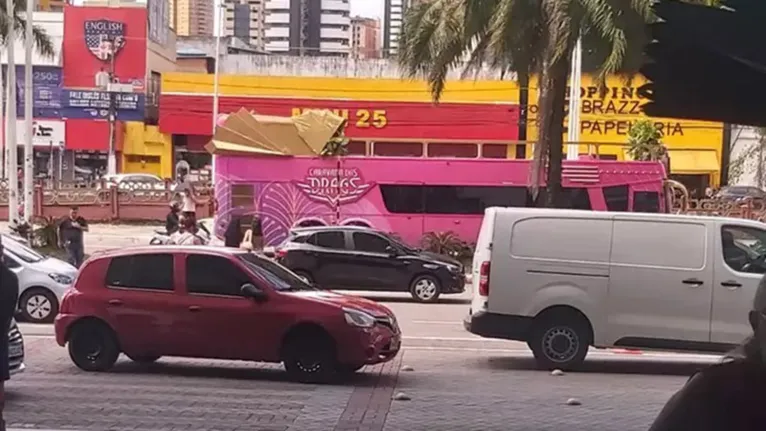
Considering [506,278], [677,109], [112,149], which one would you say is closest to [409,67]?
[506,278]

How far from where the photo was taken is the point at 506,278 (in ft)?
47.0

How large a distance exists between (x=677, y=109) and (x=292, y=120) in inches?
1091

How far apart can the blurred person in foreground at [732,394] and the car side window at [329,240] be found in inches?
817

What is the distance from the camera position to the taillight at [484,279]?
1438cm

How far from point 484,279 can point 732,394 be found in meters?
11.8

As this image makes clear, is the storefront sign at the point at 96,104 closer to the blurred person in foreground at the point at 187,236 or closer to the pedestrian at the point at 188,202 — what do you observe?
the pedestrian at the point at 188,202

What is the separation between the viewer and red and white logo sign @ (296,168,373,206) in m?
30.0

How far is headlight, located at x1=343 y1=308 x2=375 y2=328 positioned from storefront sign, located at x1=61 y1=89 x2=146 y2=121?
44840mm

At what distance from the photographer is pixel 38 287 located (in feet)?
61.6

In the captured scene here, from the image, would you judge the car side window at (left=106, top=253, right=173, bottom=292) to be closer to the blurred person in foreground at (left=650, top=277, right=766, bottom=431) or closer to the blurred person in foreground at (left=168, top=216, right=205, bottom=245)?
the blurred person in foreground at (left=168, top=216, right=205, bottom=245)

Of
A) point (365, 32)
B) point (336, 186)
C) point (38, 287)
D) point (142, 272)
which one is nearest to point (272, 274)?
point (142, 272)

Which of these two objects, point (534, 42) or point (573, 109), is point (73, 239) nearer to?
point (534, 42)

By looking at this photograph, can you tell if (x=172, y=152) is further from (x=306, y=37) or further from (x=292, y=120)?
(x=306, y=37)

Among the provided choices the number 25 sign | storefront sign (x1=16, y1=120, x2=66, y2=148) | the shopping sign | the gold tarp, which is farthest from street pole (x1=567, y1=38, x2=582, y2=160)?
storefront sign (x1=16, y1=120, x2=66, y2=148)
